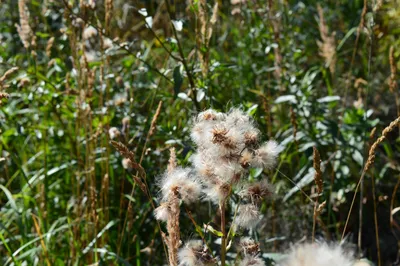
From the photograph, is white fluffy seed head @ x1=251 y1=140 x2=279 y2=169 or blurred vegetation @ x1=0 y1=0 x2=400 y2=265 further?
blurred vegetation @ x1=0 y1=0 x2=400 y2=265

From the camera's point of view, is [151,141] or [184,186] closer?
[184,186]

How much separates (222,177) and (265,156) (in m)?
0.11

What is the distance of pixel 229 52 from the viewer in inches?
164

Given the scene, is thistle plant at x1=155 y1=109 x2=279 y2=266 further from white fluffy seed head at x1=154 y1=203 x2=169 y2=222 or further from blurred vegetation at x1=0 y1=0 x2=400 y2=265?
blurred vegetation at x1=0 y1=0 x2=400 y2=265

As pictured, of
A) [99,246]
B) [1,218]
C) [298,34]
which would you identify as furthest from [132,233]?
[298,34]

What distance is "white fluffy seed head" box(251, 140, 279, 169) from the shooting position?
1364 millimetres

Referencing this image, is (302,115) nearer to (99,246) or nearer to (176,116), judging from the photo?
(176,116)

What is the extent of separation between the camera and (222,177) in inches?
52.9

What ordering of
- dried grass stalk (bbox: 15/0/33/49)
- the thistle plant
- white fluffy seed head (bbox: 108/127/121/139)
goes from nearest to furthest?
the thistle plant, white fluffy seed head (bbox: 108/127/121/139), dried grass stalk (bbox: 15/0/33/49)

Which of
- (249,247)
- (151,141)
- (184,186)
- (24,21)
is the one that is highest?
(24,21)

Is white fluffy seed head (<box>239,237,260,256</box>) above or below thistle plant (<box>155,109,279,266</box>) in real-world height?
below

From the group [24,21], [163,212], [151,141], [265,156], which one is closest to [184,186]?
[163,212]

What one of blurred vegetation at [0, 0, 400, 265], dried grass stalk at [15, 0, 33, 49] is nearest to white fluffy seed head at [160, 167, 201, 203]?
blurred vegetation at [0, 0, 400, 265]

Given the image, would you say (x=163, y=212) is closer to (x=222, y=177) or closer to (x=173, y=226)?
(x=173, y=226)
